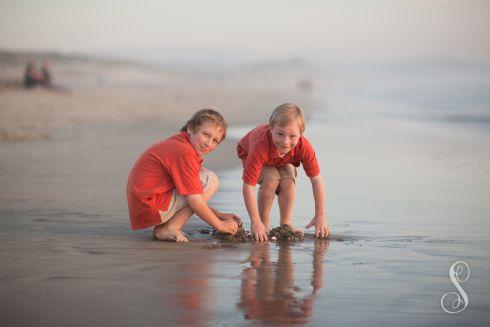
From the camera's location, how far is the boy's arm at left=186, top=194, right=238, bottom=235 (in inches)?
176

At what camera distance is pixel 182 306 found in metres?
3.03

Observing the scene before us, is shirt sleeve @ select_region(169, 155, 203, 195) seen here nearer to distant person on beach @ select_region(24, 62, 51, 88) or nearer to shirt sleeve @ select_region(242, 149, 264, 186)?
shirt sleeve @ select_region(242, 149, 264, 186)

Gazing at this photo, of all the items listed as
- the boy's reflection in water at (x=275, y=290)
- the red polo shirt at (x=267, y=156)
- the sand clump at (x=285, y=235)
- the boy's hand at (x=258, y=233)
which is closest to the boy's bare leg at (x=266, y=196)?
the red polo shirt at (x=267, y=156)

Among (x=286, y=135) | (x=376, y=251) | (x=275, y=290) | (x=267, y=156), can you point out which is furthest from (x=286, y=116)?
(x=275, y=290)

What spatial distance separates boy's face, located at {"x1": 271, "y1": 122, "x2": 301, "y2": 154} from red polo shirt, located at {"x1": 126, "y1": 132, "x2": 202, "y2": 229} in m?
0.48

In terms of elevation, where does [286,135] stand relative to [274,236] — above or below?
above

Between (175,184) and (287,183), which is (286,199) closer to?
(287,183)

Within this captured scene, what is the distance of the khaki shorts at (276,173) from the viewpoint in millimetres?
4988

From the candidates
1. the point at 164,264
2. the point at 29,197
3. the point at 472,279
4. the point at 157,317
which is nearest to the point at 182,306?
the point at 157,317

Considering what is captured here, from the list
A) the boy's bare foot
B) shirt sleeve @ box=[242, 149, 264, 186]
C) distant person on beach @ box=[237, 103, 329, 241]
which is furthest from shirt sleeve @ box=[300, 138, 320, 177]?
the boy's bare foot

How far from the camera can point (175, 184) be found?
447cm

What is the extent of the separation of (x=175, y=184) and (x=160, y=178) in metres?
0.15

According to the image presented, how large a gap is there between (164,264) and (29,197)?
2472 millimetres

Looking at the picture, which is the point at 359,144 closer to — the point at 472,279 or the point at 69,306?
the point at 472,279
